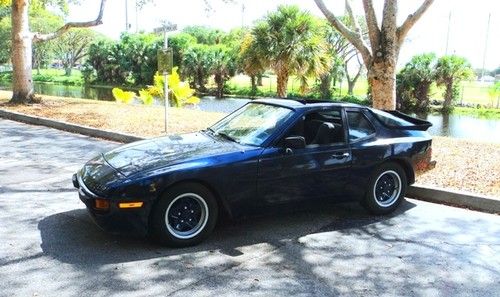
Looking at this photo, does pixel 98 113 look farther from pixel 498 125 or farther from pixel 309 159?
pixel 498 125

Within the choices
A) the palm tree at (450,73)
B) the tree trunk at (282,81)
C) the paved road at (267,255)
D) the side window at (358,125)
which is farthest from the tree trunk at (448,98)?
the side window at (358,125)

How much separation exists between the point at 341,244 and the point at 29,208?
3.45 m

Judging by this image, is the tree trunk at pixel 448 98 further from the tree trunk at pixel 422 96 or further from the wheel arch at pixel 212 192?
the wheel arch at pixel 212 192

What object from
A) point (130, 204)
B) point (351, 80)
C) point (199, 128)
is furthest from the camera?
point (351, 80)

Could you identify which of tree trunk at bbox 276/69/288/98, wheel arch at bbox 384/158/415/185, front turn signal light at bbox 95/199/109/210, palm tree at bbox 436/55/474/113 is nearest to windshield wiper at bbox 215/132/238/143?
front turn signal light at bbox 95/199/109/210

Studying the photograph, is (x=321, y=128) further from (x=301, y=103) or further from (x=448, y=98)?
(x=448, y=98)

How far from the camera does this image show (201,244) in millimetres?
4613

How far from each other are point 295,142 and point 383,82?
4.93 meters

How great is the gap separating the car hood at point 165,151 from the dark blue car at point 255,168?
11 millimetres

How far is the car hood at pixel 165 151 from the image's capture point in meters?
4.52

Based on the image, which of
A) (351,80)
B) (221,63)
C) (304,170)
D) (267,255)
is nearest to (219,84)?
(221,63)

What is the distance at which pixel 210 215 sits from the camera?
15.1 feet

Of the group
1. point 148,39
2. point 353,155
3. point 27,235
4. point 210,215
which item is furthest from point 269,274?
point 148,39

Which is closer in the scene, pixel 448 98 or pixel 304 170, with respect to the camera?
pixel 304 170
